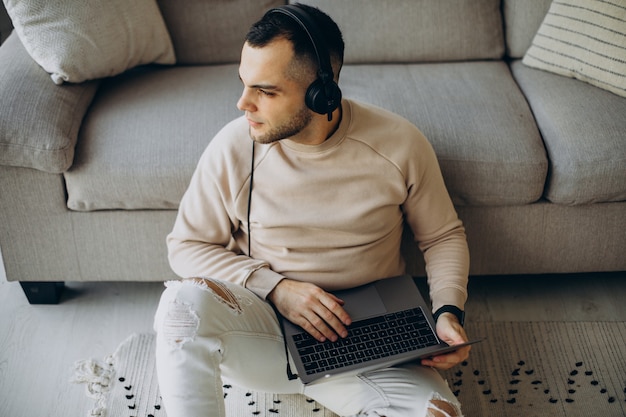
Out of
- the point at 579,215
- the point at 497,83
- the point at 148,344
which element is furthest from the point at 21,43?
the point at 579,215

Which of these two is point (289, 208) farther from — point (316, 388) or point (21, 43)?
point (21, 43)

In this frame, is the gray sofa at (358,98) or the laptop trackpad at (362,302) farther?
the gray sofa at (358,98)

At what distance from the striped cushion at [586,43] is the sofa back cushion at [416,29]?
0.56 feet

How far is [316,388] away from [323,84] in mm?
663

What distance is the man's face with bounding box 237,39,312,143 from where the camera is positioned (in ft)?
4.12

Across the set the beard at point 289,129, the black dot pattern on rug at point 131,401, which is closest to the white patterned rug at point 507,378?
the black dot pattern on rug at point 131,401

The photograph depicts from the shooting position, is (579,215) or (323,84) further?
(579,215)

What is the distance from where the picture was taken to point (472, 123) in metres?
1.76

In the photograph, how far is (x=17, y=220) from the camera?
5.74 ft

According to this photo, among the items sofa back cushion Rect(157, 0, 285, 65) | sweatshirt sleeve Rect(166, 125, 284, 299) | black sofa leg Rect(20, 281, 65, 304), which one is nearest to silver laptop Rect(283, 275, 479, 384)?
sweatshirt sleeve Rect(166, 125, 284, 299)

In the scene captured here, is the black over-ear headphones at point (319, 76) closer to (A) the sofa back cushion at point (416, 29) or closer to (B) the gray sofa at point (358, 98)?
(B) the gray sofa at point (358, 98)

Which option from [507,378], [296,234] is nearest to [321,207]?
[296,234]

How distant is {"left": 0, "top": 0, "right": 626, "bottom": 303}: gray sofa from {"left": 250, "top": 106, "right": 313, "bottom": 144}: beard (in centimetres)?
41

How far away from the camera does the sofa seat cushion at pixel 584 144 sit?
1.66 m
